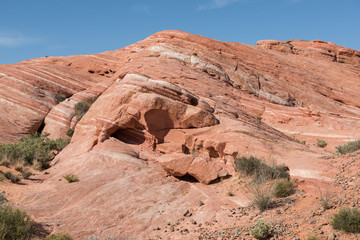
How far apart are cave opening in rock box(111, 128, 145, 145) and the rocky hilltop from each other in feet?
0.18

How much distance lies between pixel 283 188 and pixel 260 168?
1.96m

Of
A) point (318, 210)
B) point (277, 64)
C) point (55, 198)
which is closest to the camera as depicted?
point (318, 210)

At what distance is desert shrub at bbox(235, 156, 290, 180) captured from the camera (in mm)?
12305

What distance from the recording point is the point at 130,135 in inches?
711

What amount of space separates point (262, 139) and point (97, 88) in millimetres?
16449

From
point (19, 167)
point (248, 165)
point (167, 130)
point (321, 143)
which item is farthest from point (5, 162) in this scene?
point (321, 143)

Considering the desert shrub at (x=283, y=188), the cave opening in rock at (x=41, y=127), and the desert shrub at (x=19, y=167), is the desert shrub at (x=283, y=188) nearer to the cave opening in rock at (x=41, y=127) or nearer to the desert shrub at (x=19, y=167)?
the desert shrub at (x=19, y=167)

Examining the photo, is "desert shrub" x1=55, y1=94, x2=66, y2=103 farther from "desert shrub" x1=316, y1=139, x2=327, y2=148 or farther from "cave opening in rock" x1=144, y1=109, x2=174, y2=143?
"desert shrub" x1=316, y1=139, x2=327, y2=148

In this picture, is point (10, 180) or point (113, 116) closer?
point (10, 180)

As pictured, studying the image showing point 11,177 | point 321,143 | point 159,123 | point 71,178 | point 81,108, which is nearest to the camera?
point 71,178

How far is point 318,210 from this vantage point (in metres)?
8.92

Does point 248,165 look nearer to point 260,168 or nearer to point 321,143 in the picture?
point 260,168

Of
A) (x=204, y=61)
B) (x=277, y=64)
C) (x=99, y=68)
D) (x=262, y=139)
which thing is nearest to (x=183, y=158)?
(x=262, y=139)

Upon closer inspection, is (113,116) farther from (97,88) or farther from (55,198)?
(97,88)
